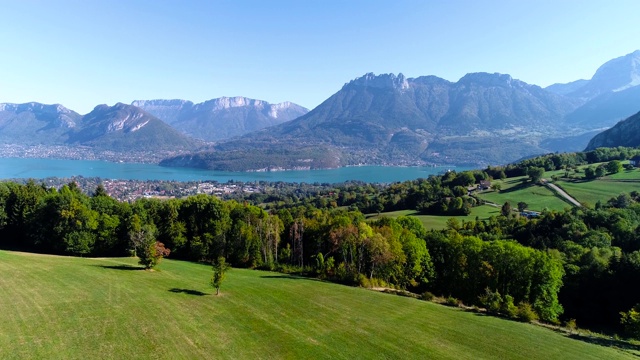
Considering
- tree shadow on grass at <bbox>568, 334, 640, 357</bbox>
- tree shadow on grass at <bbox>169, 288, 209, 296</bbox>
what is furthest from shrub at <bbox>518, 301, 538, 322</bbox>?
tree shadow on grass at <bbox>169, 288, 209, 296</bbox>

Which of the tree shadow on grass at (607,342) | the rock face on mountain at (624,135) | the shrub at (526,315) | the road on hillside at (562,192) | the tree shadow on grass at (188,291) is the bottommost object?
the tree shadow on grass at (607,342)

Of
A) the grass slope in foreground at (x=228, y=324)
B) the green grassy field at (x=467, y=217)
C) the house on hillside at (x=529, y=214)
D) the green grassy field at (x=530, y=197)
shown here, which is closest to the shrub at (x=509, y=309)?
the grass slope in foreground at (x=228, y=324)

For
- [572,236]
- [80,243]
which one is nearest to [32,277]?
[80,243]

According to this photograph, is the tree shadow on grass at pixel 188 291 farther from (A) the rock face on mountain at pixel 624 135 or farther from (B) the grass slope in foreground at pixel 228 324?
(A) the rock face on mountain at pixel 624 135

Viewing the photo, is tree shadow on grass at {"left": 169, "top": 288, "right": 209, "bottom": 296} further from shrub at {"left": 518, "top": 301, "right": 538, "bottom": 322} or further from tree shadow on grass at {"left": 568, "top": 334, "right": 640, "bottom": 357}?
tree shadow on grass at {"left": 568, "top": 334, "right": 640, "bottom": 357}

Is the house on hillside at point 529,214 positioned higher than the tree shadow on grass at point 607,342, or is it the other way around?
the house on hillside at point 529,214

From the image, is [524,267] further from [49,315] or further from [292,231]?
[49,315]
